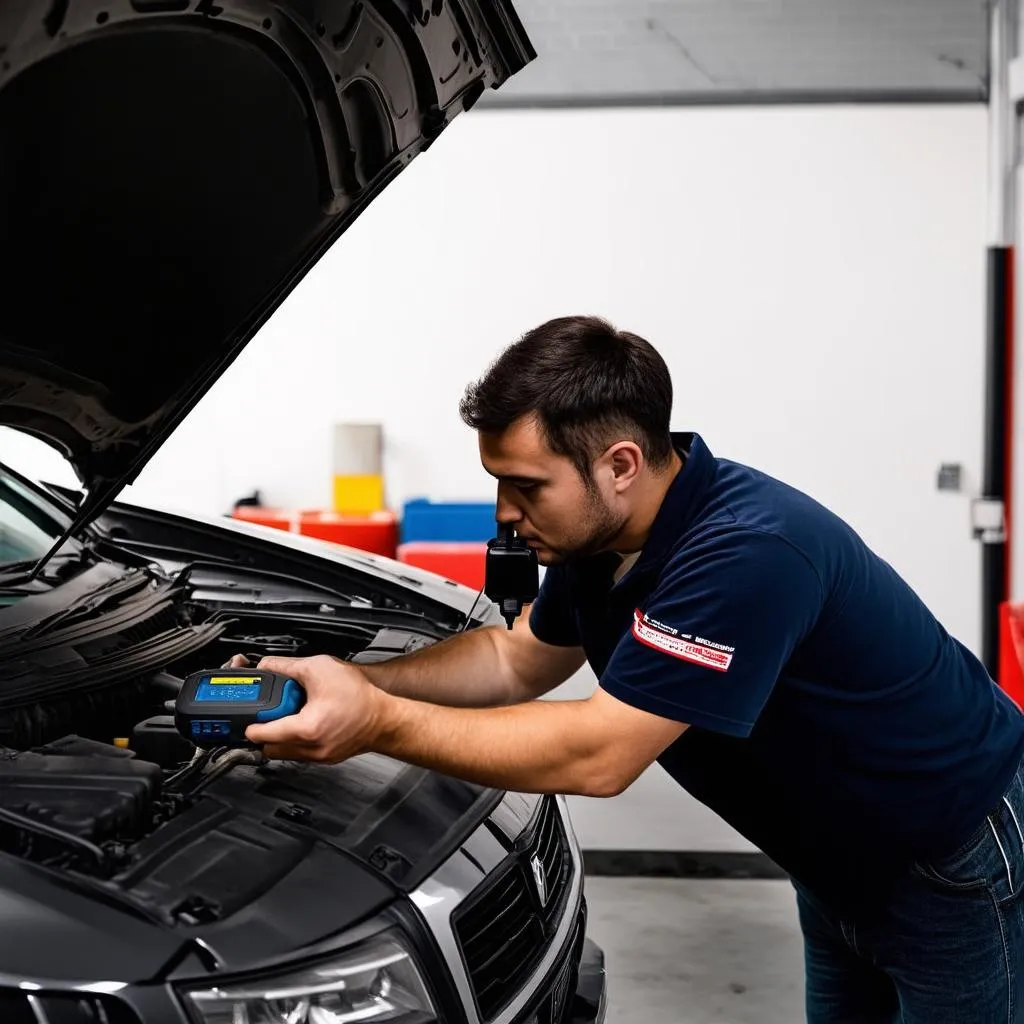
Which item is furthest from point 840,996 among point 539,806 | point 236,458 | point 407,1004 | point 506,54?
point 236,458

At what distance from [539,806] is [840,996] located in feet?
1.81

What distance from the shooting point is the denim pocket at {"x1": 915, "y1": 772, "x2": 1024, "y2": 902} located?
66.2 inches

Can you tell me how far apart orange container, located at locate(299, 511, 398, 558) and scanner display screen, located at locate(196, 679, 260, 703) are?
11.8 feet

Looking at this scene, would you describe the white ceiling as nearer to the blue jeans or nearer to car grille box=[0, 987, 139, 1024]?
the blue jeans

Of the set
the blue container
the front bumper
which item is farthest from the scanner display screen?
the blue container

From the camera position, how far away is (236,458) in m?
5.56

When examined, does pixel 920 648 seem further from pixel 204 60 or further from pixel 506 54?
pixel 204 60

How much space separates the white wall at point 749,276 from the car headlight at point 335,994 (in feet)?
12.9

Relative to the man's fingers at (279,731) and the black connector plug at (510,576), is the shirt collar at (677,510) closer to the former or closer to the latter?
the black connector plug at (510,576)

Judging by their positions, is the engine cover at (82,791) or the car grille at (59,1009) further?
the engine cover at (82,791)

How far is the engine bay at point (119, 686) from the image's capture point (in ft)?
4.78

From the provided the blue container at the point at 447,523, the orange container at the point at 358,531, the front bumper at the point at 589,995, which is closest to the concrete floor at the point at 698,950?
the front bumper at the point at 589,995

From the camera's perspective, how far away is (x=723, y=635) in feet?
4.77

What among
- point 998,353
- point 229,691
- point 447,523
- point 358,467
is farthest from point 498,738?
point 998,353
